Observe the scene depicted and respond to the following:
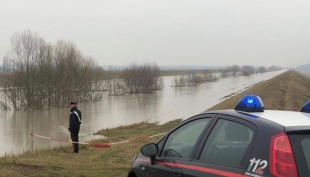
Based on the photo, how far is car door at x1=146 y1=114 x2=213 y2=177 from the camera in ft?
10.8

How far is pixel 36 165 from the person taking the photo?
7.79 meters

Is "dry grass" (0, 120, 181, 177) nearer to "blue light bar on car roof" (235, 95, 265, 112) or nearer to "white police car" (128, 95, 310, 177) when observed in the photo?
"white police car" (128, 95, 310, 177)

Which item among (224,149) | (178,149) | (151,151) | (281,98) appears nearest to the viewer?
(224,149)

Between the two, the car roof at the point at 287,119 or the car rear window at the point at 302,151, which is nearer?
the car rear window at the point at 302,151

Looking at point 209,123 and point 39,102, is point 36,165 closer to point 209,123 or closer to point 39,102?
point 209,123

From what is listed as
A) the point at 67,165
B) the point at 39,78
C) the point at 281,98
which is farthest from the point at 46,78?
the point at 67,165

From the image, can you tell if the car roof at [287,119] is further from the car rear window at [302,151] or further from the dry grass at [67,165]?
the dry grass at [67,165]

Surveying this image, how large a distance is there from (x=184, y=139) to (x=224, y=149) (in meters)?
0.76

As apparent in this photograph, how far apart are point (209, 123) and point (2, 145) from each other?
17.8m

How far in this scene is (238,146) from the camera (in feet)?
9.17

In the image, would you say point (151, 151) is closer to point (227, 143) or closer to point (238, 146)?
point (227, 143)

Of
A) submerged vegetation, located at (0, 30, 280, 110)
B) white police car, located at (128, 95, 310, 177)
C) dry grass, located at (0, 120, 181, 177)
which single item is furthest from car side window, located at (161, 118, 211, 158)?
submerged vegetation, located at (0, 30, 280, 110)

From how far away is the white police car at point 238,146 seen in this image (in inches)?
91.3

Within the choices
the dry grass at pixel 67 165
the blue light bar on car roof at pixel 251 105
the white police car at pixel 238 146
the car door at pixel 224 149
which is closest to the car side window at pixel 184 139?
the white police car at pixel 238 146
